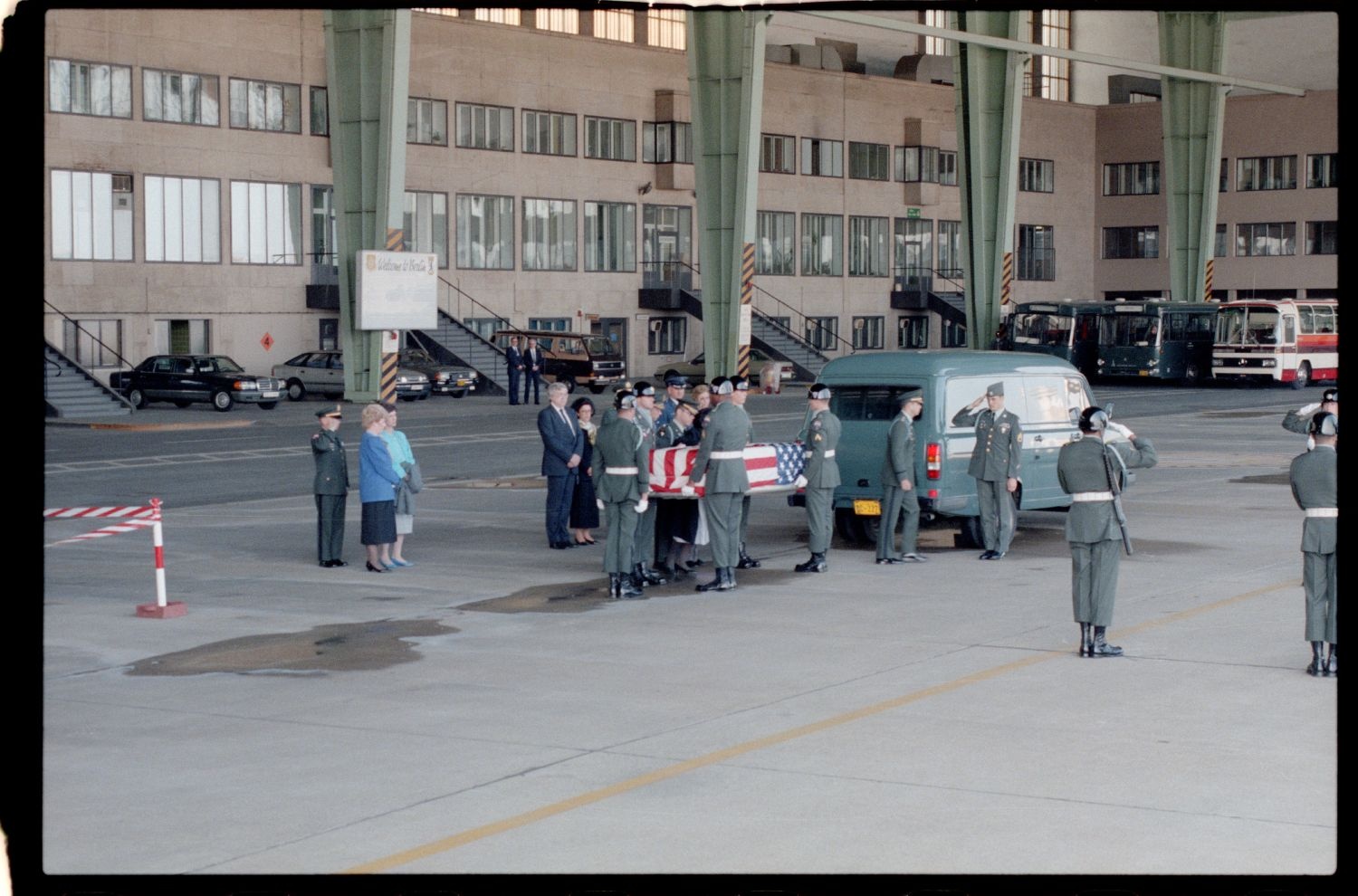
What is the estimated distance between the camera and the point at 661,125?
73.2 meters

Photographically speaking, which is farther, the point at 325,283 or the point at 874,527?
the point at 325,283

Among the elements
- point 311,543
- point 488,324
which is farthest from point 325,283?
point 311,543

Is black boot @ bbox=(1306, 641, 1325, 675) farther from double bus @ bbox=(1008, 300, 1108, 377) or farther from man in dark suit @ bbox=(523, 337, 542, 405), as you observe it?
double bus @ bbox=(1008, 300, 1108, 377)

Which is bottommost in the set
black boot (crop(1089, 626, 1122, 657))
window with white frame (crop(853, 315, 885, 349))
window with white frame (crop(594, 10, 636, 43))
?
black boot (crop(1089, 626, 1122, 657))

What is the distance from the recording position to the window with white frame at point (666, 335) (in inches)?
2928

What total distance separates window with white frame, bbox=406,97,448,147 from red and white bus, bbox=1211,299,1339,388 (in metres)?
27.8

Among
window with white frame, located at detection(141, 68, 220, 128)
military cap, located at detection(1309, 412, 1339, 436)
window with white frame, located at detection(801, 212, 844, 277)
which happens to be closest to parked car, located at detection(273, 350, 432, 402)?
window with white frame, located at detection(141, 68, 220, 128)

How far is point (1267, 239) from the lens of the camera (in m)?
89.8

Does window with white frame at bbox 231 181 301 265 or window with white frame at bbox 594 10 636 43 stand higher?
window with white frame at bbox 594 10 636 43

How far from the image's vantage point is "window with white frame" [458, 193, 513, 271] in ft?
220

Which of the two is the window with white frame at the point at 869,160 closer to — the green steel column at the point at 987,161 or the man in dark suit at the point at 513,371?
the green steel column at the point at 987,161

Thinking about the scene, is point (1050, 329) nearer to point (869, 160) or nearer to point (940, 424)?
point (869, 160)
